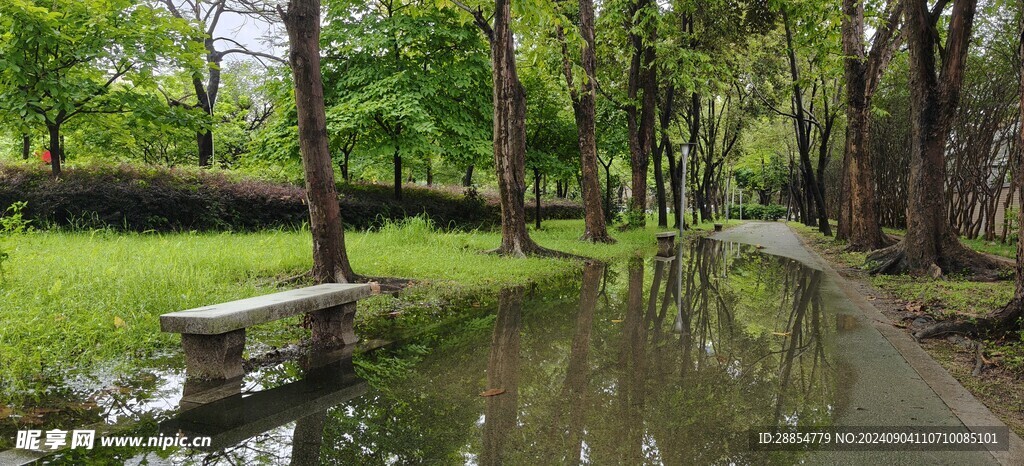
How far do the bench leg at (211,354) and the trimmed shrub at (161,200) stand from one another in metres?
10.4

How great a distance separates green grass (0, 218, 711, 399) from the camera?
4.73 meters

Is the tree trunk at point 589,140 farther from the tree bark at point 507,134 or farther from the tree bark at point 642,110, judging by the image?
the tree bark at point 507,134

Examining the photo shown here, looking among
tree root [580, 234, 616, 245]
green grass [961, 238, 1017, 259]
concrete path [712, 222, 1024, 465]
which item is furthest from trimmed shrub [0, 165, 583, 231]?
green grass [961, 238, 1017, 259]

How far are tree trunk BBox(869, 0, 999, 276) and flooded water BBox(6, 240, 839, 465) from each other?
5.36 meters

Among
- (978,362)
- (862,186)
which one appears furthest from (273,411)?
(862,186)

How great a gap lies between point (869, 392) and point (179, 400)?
4.95 m

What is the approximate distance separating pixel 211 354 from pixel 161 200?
37.1 feet

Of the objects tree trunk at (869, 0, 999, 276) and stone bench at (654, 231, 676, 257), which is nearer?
tree trunk at (869, 0, 999, 276)

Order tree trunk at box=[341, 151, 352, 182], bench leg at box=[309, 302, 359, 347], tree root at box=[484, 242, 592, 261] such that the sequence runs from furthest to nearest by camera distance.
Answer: tree trunk at box=[341, 151, 352, 182]
tree root at box=[484, 242, 592, 261]
bench leg at box=[309, 302, 359, 347]

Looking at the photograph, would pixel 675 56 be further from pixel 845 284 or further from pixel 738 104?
pixel 738 104

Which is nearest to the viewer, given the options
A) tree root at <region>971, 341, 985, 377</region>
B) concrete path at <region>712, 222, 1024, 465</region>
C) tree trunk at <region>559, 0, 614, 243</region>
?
concrete path at <region>712, 222, 1024, 465</region>

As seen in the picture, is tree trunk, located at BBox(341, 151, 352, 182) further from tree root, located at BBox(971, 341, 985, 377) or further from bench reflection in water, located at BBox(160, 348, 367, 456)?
tree root, located at BBox(971, 341, 985, 377)

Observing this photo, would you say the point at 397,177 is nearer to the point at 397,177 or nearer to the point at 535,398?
the point at 397,177

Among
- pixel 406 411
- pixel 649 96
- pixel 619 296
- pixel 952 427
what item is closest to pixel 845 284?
pixel 619 296
